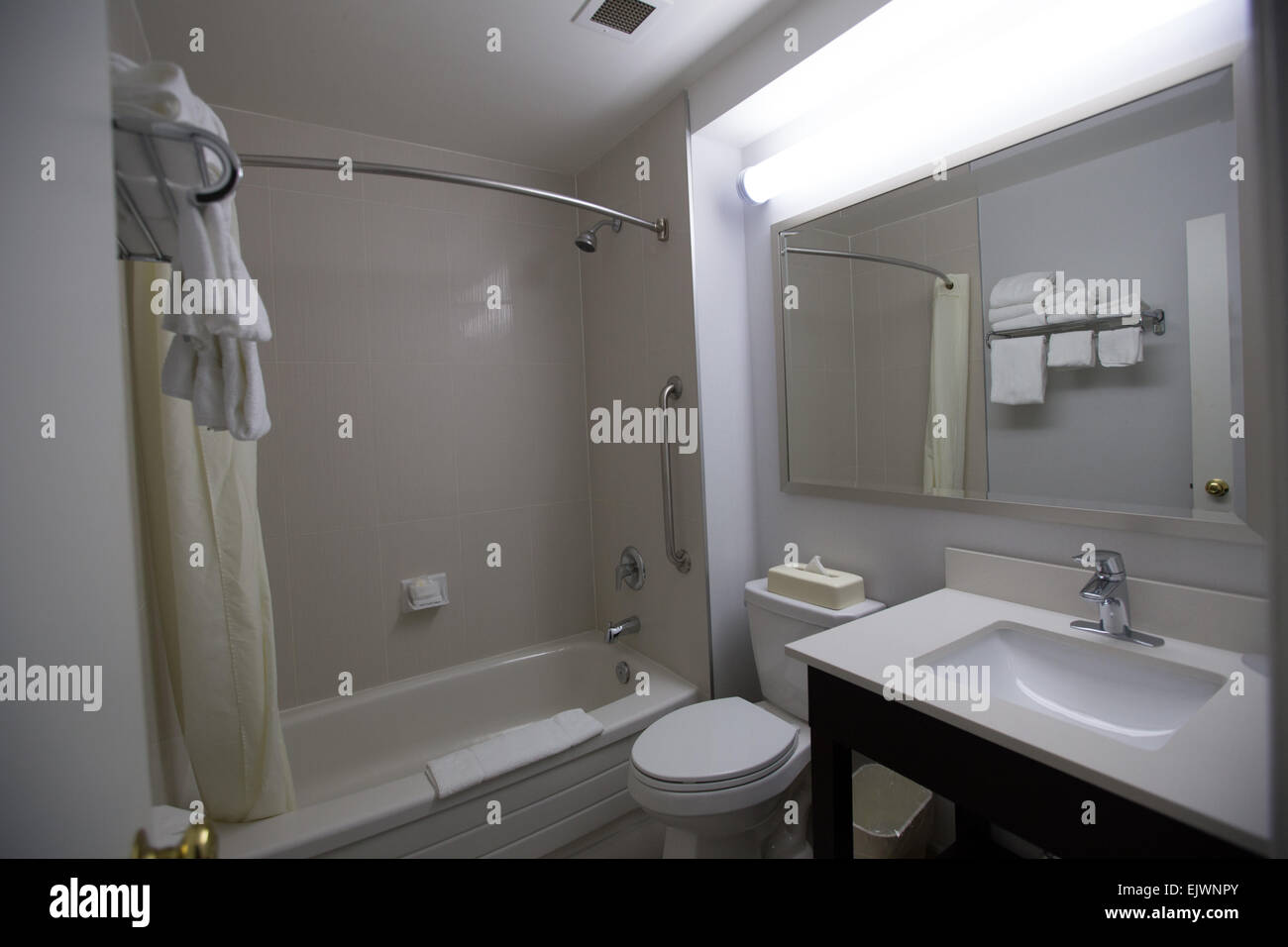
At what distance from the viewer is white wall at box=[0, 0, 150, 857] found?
0.31 meters

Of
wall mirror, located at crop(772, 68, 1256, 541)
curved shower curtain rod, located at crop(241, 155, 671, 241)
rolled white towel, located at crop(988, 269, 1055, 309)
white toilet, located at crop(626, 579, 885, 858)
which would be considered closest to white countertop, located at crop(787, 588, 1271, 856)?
wall mirror, located at crop(772, 68, 1256, 541)

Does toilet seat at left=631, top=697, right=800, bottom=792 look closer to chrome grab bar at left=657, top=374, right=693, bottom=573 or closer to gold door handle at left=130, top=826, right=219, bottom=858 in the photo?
chrome grab bar at left=657, top=374, right=693, bottom=573

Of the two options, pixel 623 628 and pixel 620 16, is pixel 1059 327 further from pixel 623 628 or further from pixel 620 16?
pixel 623 628

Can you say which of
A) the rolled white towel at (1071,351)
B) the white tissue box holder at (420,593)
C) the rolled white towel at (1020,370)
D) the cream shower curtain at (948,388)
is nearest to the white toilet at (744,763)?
the cream shower curtain at (948,388)

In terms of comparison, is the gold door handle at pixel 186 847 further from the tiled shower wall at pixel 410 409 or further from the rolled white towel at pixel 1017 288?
the tiled shower wall at pixel 410 409

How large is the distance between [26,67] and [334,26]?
154cm

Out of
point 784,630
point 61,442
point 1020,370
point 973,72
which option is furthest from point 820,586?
point 61,442

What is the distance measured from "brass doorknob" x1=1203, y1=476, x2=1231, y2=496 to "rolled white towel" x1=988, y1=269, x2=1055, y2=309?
0.49 metres

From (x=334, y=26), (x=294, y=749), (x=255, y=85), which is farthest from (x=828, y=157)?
(x=294, y=749)

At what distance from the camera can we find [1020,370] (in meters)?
1.30

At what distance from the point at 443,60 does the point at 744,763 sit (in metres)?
2.03

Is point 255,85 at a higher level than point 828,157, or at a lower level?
higher

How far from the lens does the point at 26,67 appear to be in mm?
318
